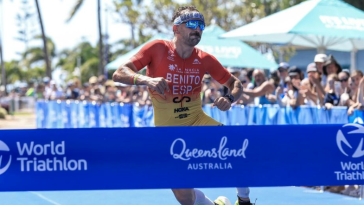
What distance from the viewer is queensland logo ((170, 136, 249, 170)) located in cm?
598

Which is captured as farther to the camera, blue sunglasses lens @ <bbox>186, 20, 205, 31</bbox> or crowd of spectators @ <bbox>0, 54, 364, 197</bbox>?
crowd of spectators @ <bbox>0, 54, 364, 197</bbox>

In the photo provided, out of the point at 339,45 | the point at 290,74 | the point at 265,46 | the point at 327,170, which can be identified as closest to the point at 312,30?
the point at 290,74

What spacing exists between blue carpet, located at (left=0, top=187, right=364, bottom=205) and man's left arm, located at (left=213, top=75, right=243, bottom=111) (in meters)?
2.90

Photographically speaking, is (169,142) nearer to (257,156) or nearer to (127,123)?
(257,156)

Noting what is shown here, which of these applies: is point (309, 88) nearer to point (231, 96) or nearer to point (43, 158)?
point (231, 96)

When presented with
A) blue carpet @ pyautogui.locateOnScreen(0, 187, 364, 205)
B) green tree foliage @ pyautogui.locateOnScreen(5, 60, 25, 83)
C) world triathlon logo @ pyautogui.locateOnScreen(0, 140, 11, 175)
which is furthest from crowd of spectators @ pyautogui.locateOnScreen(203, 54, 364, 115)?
green tree foliage @ pyautogui.locateOnScreen(5, 60, 25, 83)

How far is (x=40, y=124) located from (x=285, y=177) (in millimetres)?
20079

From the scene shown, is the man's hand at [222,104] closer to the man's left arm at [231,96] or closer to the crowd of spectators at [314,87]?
the man's left arm at [231,96]

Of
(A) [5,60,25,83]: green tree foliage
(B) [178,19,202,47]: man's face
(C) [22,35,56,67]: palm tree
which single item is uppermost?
(B) [178,19,202,47]: man's face

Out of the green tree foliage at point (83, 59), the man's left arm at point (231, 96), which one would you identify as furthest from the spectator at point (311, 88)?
the green tree foliage at point (83, 59)

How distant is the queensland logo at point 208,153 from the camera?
5.98m

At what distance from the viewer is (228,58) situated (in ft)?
61.7

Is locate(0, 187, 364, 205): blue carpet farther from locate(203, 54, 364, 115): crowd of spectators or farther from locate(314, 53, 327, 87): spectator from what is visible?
locate(314, 53, 327, 87): spectator

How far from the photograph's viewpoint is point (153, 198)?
34.7 ft
